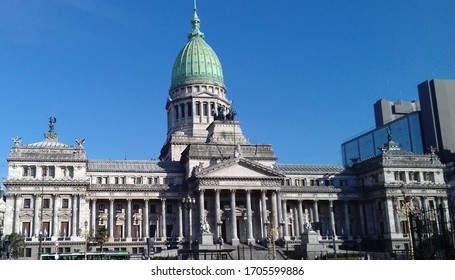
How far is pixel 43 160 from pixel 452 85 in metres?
56.3

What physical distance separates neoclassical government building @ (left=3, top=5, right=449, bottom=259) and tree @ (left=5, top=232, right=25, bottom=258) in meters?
3.31

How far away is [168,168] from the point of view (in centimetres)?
8669

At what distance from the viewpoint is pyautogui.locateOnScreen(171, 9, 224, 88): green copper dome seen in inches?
4210

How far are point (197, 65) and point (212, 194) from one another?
120 feet

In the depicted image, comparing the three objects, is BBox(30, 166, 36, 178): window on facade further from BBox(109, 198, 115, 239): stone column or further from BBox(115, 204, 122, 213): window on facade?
BBox(115, 204, 122, 213): window on facade

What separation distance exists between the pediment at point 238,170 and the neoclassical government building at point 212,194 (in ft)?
0.53

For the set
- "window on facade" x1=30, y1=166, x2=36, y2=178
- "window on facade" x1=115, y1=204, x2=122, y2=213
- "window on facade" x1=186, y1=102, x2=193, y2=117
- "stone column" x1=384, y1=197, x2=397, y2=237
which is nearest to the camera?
"window on facade" x1=30, y1=166, x2=36, y2=178

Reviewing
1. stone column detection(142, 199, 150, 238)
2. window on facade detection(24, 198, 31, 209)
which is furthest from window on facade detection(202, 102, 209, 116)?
window on facade detection(24, 198, 31, 209)

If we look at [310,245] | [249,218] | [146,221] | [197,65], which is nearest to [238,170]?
[249,218]

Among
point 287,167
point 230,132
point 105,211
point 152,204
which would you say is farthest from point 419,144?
point 105,211

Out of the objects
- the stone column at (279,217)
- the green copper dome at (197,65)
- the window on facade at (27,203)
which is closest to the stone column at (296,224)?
the stone column at (279,217)

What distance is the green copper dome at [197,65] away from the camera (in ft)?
351

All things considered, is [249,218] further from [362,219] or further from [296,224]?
[362,219]
